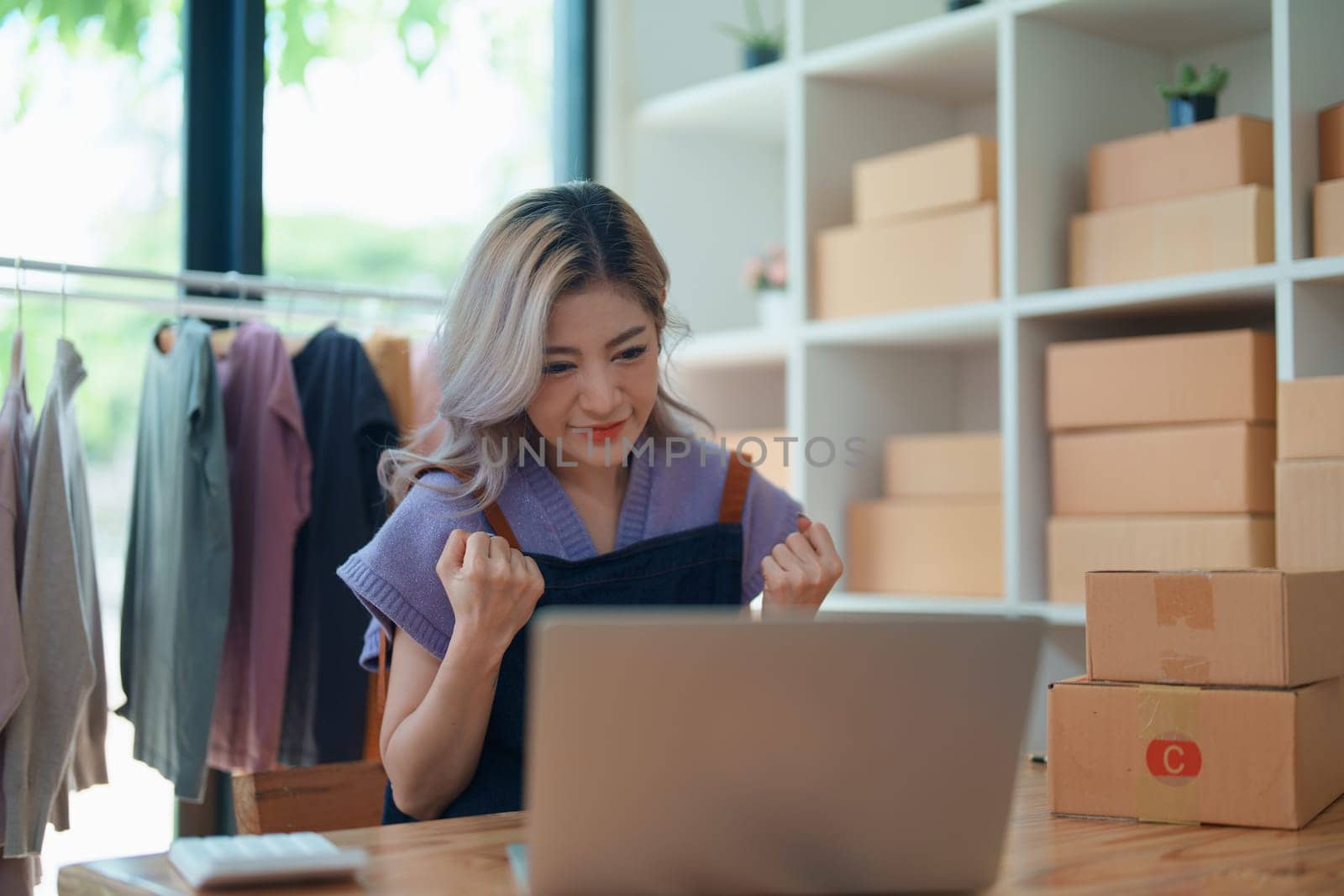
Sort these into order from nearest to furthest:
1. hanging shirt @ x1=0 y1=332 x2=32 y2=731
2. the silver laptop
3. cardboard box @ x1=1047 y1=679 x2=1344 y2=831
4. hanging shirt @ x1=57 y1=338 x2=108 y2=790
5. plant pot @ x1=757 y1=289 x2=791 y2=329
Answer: the silver laptop → cardboard box @ x1=1047 y1=679 x2=1344 y2=831 → hanging shirt @ x1=0 y1=332 x2=32 y2=731 → hanging shirt @ x1=57 y1=338 x2=108 y2=790 → plant pot @ x1=757 y1=289 x2=791 y2=329

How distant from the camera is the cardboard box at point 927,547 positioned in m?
2.37

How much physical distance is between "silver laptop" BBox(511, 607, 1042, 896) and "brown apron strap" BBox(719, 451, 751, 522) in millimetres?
827

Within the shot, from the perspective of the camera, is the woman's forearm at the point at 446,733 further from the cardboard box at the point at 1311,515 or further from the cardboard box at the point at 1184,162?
the cardboard box at the point at 1184,162

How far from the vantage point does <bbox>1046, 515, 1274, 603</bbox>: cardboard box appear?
6.55 ft

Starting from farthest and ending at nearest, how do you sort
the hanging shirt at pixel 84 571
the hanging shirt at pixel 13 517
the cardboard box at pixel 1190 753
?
the hanging shirt at pixel 84 571 → the hanging shirt at pixel 13 517 → the cardboard box at pixel 1190 753

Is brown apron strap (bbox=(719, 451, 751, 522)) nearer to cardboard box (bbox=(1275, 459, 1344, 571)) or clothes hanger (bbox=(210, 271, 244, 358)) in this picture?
cardboard box (bbox=(1275, 459, 1344, 571))

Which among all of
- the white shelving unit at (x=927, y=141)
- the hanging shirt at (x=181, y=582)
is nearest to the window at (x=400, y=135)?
the white shelving unit at (x=927, y=141)

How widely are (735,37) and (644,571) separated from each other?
1688mm

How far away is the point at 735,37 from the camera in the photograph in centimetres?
295

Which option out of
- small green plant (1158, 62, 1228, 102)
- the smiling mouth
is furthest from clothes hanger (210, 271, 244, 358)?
small green plant (1158, 62, 1228, 102)

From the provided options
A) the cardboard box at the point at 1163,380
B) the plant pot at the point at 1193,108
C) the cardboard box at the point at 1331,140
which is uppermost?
the plant pot at the point at 1193,108

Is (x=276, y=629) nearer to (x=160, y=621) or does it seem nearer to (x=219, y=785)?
(x=160, y=621)

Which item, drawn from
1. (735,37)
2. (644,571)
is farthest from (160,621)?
(735,37)

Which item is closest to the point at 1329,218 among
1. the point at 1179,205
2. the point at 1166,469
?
the point at 1179,205
